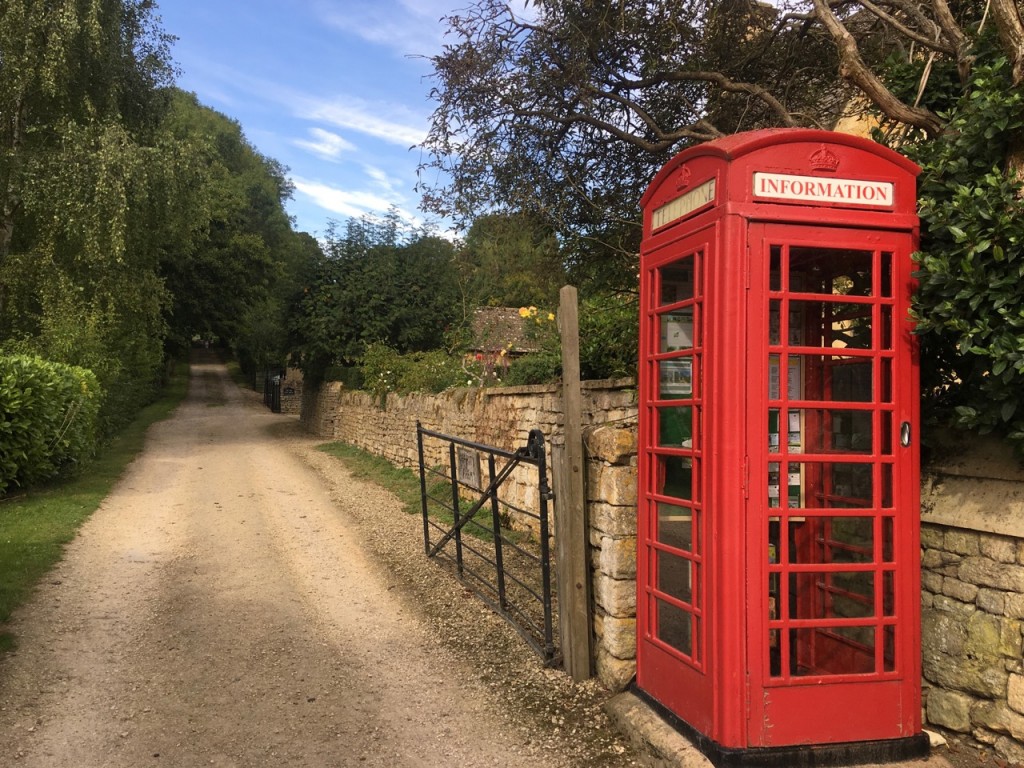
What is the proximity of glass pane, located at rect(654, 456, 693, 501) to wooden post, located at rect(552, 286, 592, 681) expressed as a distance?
733 mm

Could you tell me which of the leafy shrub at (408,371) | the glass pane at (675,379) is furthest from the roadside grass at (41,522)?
the leafy shrub at (408,371)

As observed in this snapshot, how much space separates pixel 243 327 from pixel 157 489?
96.6 ft

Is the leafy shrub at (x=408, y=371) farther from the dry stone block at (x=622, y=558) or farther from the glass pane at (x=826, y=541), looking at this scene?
the glass pane at (x=826, y=541)

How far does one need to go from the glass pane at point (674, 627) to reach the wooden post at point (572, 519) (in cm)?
75

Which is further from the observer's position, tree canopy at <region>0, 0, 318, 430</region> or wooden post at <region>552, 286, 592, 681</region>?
tree canopy at <region>0, 0, 318, 430</region>

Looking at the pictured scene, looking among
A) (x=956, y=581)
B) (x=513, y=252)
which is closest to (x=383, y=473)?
(x=513, y=252)

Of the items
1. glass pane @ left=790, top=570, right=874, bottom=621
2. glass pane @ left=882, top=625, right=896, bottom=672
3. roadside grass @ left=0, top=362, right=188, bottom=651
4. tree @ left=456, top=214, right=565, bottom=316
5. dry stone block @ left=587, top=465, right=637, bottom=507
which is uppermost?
tree @ left=456, top=214, right=565, bottom=316

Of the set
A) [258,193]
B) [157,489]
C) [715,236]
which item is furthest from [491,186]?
[258,193]

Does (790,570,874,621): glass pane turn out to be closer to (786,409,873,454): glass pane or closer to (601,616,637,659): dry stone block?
(786,409,873,454): glass pane

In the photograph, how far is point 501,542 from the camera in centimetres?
640

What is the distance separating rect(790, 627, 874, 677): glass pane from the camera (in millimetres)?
3508

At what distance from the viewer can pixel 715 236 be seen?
132 inches

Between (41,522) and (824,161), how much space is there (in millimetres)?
9530

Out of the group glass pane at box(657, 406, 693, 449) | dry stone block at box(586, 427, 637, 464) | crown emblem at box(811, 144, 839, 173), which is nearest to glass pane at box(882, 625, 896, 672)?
glass pane at box(657, 406, 693, 449)
